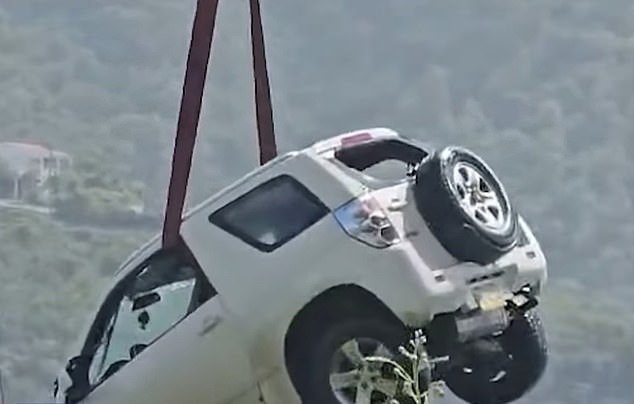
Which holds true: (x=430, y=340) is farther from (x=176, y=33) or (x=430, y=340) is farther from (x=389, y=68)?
(x=176, y=33)

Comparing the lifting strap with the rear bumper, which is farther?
the lifting strap

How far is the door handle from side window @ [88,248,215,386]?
0.10m

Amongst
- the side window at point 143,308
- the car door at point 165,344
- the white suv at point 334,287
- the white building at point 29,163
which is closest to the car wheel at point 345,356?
the white suv at point 334,287

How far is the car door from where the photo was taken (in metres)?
8.17

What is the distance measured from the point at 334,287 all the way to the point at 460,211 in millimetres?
582

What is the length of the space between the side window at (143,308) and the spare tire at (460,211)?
1.02 meters

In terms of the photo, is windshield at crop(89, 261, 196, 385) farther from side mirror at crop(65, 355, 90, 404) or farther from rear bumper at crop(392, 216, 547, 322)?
rear bumper at crop(392, 216, 547, 322)

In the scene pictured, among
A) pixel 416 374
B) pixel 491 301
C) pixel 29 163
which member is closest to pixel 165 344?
pixel 491 301

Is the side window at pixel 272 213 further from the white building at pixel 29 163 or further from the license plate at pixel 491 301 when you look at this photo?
the white building at pixel 29 163

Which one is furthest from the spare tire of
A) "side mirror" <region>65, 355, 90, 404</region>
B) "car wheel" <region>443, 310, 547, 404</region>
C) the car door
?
"side mirror" <region>65, 355, 90, 404</region>

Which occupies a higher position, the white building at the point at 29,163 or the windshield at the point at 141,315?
the white building at the point at 29,163

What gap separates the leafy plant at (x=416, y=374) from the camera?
21.4 feet

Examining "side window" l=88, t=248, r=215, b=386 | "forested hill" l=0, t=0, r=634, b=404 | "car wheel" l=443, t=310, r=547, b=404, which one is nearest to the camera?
"side window" l=88, t=248, r=215, b=386

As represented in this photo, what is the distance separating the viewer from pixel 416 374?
657 centimetres
